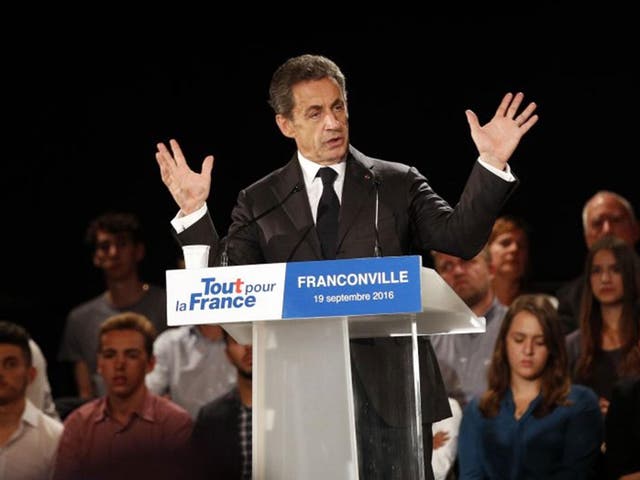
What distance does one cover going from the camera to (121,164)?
6.04 meters

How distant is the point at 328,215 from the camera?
2625mm

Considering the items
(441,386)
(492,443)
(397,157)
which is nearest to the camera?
(441,386)

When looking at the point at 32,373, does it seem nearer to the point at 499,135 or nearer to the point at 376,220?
the point at 376,220

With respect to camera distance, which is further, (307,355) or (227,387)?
(227,387)

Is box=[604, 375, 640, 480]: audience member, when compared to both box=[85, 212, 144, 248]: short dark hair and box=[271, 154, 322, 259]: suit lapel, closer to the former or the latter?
box=[271, 154, 322, 259]: suit lapel

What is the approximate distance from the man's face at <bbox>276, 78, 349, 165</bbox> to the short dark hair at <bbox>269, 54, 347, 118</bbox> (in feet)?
0.04

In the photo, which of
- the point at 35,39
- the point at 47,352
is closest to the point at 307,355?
the point at 47,352

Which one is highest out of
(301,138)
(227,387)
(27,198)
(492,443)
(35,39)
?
(35,39)

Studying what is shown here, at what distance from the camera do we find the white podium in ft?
7.18

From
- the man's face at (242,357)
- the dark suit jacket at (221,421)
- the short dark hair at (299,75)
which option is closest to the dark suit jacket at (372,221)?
the short dark hair at (299,75)

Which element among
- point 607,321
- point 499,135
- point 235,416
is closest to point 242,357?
point 235,416

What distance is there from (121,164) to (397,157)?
1491mm

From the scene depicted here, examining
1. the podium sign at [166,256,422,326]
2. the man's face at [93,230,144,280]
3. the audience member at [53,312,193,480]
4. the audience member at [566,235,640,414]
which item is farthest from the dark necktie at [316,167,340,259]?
the man's face at [93,230,144,280]

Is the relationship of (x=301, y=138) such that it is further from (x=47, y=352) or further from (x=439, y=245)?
(x=47, y=352)
